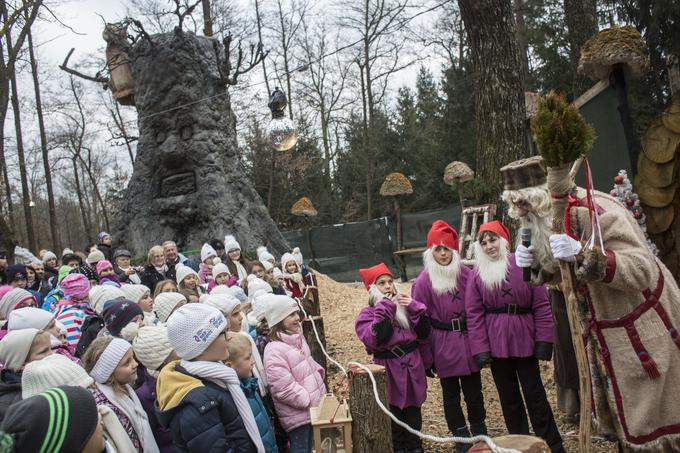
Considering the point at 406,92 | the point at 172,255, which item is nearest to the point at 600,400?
the point at 172,255

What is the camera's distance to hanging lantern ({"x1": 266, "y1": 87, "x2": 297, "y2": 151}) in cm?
1048

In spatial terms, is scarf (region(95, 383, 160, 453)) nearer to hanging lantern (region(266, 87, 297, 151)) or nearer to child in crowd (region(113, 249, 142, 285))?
child in crowd (region(113, 249, 142, 285))

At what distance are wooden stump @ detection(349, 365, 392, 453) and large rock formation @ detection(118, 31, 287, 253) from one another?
11.4 m

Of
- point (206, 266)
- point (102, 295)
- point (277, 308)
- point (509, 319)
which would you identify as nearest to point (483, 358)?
point (509, 319)

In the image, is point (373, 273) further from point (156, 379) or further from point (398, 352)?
point (156, 379)

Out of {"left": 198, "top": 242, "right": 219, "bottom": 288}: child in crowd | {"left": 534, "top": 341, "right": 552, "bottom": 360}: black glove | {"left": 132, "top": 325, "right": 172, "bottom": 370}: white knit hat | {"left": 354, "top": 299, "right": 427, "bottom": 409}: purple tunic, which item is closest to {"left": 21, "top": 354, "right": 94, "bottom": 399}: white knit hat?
{"left": 132, "top": 325, "right": 172, "bottom": 370}: white knit hat

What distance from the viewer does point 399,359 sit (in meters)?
4.36

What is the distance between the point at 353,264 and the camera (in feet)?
59.6

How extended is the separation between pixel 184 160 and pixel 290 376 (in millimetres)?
12415

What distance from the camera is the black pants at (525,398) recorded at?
3.99 metres

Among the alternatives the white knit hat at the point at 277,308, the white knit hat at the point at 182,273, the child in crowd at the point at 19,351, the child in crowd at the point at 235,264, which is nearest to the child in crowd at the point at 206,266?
the child in crowd at the point at 235,264

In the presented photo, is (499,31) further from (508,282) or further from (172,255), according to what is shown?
(172,255)

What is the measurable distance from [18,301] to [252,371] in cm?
296

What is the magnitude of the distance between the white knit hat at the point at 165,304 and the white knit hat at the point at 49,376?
7.35 feet
